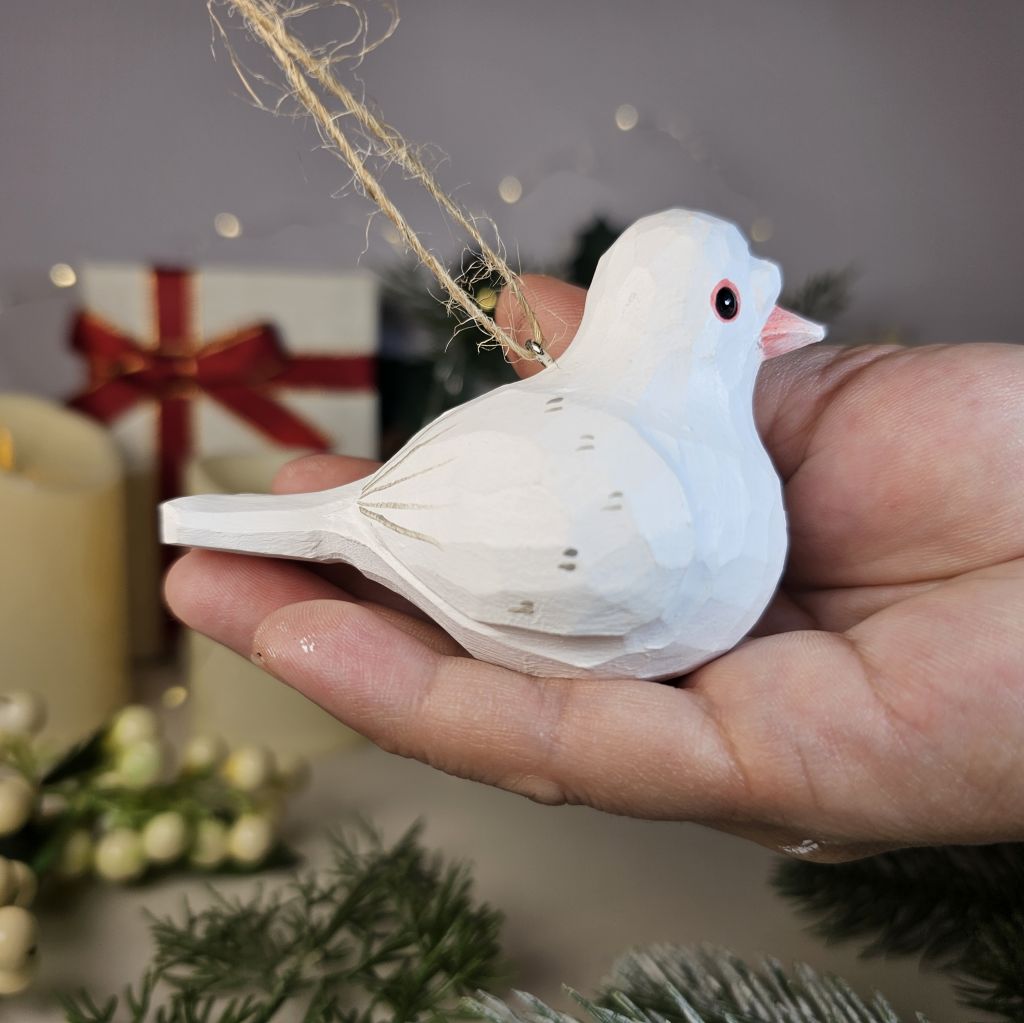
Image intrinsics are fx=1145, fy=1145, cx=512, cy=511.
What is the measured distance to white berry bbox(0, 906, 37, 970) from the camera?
0.57m

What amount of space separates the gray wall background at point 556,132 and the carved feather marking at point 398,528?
1.78 feet

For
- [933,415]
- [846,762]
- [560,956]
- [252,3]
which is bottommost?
[560,956]

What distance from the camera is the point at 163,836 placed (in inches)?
26.6

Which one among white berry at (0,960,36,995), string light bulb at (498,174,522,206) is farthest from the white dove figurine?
string light bulb at (498,174,522,206)

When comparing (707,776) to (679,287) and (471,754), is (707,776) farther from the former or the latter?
(679,287)

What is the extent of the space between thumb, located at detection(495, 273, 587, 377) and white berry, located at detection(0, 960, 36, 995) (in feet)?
1.38

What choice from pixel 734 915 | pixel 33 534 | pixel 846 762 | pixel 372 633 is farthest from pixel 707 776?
pixel 33 534

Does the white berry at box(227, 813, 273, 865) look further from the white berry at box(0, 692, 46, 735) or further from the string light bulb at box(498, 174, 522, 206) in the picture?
the string light bulb at box(498, 174, 522, 206)

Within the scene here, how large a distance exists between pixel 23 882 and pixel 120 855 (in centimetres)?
7

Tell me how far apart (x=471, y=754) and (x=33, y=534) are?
465mm

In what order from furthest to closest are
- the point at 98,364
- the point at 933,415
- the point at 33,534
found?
the point at 98,364 < the point at 33,534 < the point at 933,415

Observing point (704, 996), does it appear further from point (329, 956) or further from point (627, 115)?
point (627, 115)

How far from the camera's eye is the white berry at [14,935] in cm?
57

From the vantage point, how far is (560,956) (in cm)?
67
